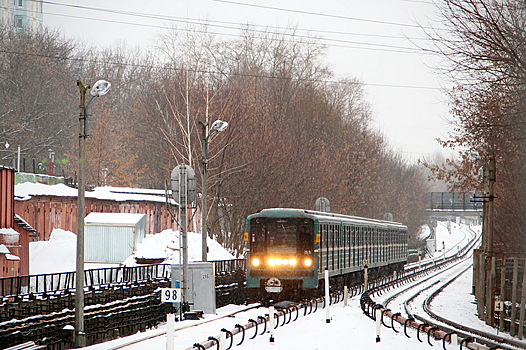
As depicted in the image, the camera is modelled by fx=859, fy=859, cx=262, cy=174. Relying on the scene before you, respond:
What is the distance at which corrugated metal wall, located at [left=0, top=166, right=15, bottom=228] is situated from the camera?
32.2 m

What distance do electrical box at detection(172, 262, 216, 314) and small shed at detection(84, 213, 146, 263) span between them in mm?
15292

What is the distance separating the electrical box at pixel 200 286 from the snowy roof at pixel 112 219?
50.9ft

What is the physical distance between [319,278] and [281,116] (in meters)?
36.3

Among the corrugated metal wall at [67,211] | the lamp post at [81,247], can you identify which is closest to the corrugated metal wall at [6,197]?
the corrugated metal wall at [67,211]

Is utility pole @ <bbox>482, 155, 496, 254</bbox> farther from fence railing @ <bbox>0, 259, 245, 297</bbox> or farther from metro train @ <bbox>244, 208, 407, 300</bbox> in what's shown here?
fence railing @ <bbox>0, 259, 245, 297</bbox>

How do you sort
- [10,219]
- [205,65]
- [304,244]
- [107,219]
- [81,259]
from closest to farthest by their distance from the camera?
[81,259]
[304,244]
[10,219]
[107,219]
[205,65]

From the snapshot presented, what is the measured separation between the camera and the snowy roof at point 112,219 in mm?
41250

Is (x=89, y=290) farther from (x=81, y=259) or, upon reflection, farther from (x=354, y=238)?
(x=354, y=238)

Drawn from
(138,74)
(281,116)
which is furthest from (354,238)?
(138,74)

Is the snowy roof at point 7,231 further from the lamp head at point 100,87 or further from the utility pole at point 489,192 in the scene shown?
the utility pole at point 489,192

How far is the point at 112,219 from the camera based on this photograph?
41.7 m

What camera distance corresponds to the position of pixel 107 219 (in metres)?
41.7

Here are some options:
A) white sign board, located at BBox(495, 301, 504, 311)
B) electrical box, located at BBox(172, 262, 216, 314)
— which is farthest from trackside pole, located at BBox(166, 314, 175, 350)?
electrical box, located at BBox(172, 262, 216, 314)

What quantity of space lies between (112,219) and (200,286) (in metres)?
16.5
